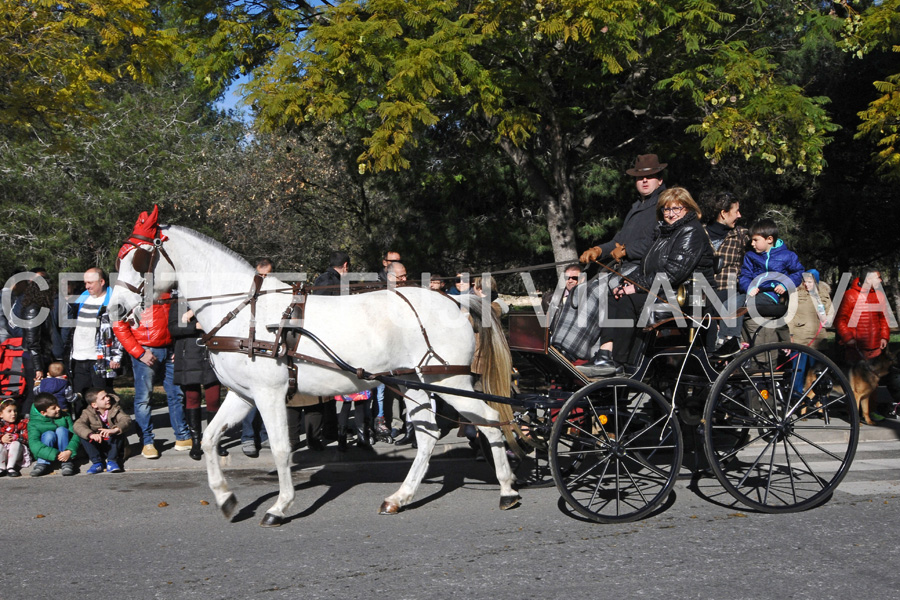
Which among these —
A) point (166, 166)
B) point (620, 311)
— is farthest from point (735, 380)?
point (166, 166)

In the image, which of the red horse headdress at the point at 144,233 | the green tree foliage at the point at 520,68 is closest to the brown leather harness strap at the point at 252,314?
the red horse headdress at the point at 144,233

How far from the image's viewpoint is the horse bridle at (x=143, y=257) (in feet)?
19.9

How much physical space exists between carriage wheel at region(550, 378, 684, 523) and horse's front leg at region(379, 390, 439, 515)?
39.9 inches

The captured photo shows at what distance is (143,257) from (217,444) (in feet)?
4.90

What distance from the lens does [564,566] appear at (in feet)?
16.0

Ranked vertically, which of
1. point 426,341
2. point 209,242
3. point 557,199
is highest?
point 557,199

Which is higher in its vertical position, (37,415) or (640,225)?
(640,225)

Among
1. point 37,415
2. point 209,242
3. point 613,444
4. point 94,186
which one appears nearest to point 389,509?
point 613,444

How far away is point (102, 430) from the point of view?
800 cm

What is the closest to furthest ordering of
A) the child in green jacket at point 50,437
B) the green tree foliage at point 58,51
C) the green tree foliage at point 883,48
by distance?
1. the child in green jacket at point 50,437
2. the green tree foliage at point 58,51
3. the green tree foliage at point 883,48

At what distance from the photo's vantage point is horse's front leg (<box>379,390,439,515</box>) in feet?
20.6

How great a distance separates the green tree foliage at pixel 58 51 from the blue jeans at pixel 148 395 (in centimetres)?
433

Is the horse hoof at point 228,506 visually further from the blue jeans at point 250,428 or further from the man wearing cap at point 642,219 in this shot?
the man wearing cap at point 642,219

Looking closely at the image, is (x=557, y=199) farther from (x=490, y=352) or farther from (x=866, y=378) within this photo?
(x=490, y=352)
